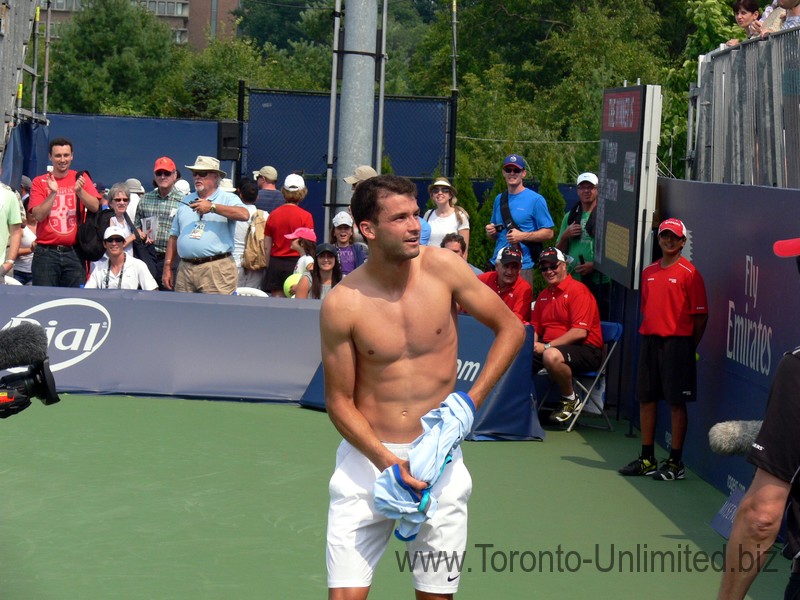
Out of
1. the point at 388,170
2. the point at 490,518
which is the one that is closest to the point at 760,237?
the point at 490,518

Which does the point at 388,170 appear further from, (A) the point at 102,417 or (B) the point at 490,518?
(B) the point at 490,518

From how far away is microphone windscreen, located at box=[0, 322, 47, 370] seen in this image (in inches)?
150

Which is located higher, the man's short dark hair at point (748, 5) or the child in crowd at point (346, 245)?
the man's short dark hair at point (748, 5)

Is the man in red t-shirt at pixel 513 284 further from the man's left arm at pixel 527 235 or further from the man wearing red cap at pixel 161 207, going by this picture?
the man wearing red cap at pixel 161 207

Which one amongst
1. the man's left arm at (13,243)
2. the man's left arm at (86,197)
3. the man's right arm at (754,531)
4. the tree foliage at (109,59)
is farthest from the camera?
the tree foliage at (109,59)

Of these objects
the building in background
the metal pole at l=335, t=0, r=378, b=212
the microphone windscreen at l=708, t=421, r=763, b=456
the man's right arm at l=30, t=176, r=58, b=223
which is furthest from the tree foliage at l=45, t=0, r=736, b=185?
the building in background

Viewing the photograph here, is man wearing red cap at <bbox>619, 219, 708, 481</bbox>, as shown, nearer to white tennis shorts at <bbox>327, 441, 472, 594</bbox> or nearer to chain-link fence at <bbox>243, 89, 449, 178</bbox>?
white tennis shorts at <bbox>327, 441, 472, 594</bbox>

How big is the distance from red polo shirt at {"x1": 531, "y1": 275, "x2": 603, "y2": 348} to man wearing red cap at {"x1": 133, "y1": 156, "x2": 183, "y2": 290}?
4.60 meters

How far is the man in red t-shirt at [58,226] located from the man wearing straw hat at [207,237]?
1220mm

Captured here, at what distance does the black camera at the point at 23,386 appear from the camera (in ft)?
13.0

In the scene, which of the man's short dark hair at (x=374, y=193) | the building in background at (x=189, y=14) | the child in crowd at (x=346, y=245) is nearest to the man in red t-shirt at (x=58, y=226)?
the child in crowd at (x=346, y=245)

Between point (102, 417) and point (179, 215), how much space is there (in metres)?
2.41

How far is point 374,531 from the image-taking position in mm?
4738

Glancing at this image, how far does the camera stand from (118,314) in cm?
1171
